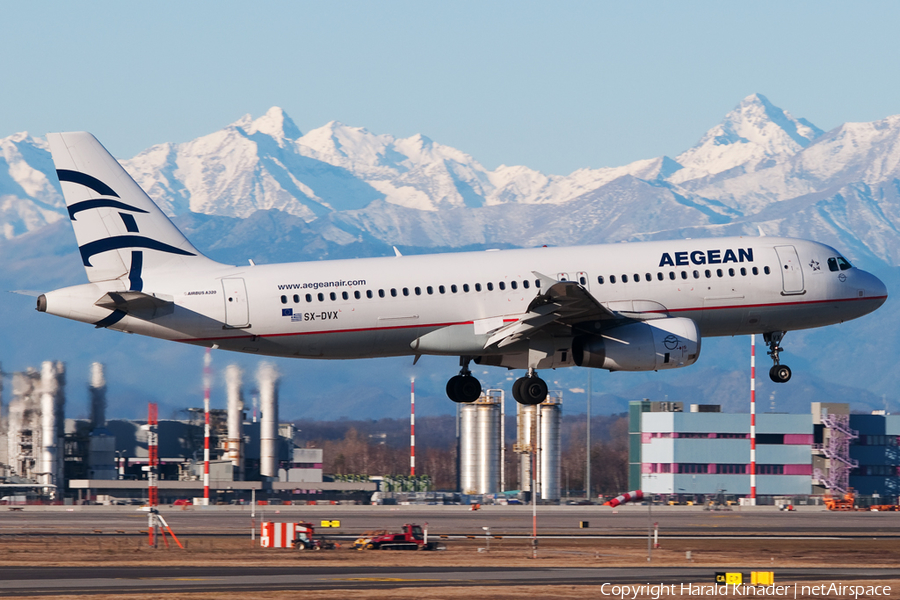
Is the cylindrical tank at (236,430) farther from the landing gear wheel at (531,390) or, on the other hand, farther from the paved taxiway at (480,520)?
the landing gear wheel at (531,390)

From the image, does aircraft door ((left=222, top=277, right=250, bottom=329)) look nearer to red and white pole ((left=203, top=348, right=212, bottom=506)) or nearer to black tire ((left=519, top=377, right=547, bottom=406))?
black tire ((left=519, top=377, right=547, bottom=406))

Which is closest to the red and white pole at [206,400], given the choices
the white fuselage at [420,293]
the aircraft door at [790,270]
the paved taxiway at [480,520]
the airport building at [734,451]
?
the paved taxiway at [480,520]

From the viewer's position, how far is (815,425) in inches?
7042

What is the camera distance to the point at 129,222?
52.5 m

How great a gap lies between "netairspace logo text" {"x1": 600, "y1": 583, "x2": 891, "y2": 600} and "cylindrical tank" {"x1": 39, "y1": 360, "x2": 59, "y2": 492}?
85383 mm

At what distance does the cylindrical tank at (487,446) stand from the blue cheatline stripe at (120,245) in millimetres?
107752

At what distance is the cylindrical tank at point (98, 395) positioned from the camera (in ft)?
415

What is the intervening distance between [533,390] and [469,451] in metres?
107

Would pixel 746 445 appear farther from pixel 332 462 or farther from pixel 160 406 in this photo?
pixel 160 406

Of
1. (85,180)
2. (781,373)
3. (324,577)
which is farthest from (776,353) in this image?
(85,180)

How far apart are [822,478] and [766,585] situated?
137047 millimetres

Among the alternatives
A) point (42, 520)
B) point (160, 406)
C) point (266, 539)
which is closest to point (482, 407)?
point (160, 406)

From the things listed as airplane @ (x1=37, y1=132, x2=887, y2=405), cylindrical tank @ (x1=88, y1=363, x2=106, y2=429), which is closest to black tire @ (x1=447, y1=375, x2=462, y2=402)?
airplane @ (x1=37, y1=132, x2=887, y2=405)

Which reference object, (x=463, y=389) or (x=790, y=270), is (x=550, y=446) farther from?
(x=790, y=270)
